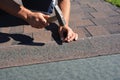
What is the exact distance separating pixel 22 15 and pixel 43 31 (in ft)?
3.67

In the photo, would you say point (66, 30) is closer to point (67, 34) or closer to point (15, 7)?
point (67, 34)

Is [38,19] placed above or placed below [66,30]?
above

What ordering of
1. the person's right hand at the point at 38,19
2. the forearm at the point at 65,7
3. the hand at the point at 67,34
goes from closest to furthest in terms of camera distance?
the person's right hand at the point at 38,19
the hand at the point at 67,34
the forearm at the point at 65,7

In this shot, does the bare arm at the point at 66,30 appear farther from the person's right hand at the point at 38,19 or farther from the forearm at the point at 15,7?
the forearm at the point at 15,7

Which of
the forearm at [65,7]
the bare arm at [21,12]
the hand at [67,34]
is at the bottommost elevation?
the hand at [67,34]

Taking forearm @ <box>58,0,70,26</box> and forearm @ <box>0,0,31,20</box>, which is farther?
forearm @ <box>58,0,70,26</box>

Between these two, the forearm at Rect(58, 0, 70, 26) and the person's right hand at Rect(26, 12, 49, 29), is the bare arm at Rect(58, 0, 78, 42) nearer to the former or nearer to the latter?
the forearm at Rect(58, 0, 70, 26)

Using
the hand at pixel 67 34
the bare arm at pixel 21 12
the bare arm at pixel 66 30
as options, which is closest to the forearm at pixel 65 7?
the bare arm at pixel 66 30

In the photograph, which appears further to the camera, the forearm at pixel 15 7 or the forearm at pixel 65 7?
the forearm at pixel 65 7

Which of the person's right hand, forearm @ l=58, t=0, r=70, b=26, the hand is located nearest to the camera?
the person's right hand

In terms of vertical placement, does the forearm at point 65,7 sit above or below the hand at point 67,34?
above

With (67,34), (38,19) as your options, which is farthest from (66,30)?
(38,19)

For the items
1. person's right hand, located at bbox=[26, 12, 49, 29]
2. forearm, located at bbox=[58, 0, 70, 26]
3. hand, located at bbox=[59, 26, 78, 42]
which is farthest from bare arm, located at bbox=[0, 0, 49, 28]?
forearm, located at bbox=[58, 0, 70, 26]

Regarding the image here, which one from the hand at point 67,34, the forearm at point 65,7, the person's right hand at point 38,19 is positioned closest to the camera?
the person's right hand at point 38,19
